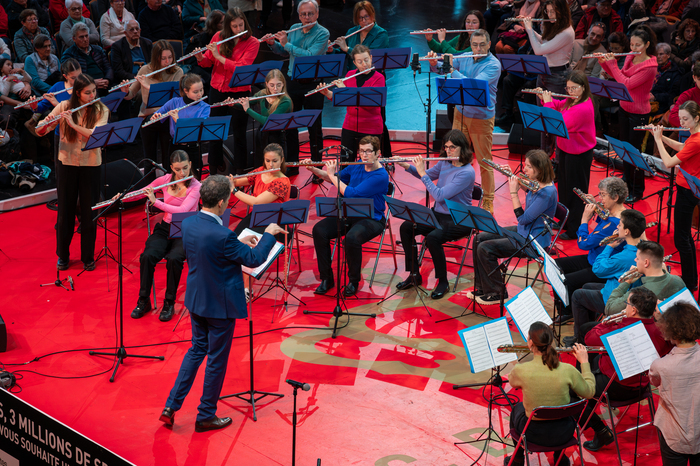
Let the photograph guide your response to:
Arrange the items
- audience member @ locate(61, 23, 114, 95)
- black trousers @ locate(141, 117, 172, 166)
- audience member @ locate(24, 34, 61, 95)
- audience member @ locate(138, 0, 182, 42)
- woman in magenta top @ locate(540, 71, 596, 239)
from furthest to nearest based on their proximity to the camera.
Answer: audience member @ locate(138, 0, 182, 42) < audience member @ locate(61, 23, 114, 95) < audience member @ locate(24, 34, 61, 95) < black trousers @ locate(141, 117, 172, 166) < woman in magenta top @ locate(540, 71, 596, 239)

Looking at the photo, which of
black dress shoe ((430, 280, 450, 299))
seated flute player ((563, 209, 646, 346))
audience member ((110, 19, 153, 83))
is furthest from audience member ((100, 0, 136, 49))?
seated flute player ((563, 209, 646, 346))

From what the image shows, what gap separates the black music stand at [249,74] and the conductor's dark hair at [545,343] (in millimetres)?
5021

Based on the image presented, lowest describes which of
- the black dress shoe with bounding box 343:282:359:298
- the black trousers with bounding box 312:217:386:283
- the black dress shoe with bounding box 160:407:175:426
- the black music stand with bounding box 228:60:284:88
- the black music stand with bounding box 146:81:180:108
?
the black dress shoe with bounding box 343:282:359:298

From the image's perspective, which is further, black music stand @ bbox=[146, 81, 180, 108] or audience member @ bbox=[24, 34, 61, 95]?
audience member @ bbox=[24, 34, 61, 95]

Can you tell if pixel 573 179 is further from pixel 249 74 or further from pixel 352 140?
pixel 249 74

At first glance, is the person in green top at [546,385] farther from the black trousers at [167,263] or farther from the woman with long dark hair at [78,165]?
the woman with long dark hair at [78,165]

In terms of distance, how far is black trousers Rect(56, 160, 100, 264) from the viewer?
22.2 feet

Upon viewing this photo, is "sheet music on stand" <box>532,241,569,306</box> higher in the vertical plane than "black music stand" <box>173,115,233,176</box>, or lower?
lower

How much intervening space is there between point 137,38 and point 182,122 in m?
3.46

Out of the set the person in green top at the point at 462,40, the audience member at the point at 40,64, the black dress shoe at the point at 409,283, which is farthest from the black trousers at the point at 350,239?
the audience member at the point at 40,64

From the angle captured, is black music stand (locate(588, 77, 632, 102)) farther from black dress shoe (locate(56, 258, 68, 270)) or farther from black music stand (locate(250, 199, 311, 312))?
Answer: black dress shoe (locate(56, 258, 68, 270))

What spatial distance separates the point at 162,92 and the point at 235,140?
1232mm

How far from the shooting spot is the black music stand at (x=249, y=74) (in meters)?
7.84

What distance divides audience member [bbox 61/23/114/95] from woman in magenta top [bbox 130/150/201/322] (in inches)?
154
